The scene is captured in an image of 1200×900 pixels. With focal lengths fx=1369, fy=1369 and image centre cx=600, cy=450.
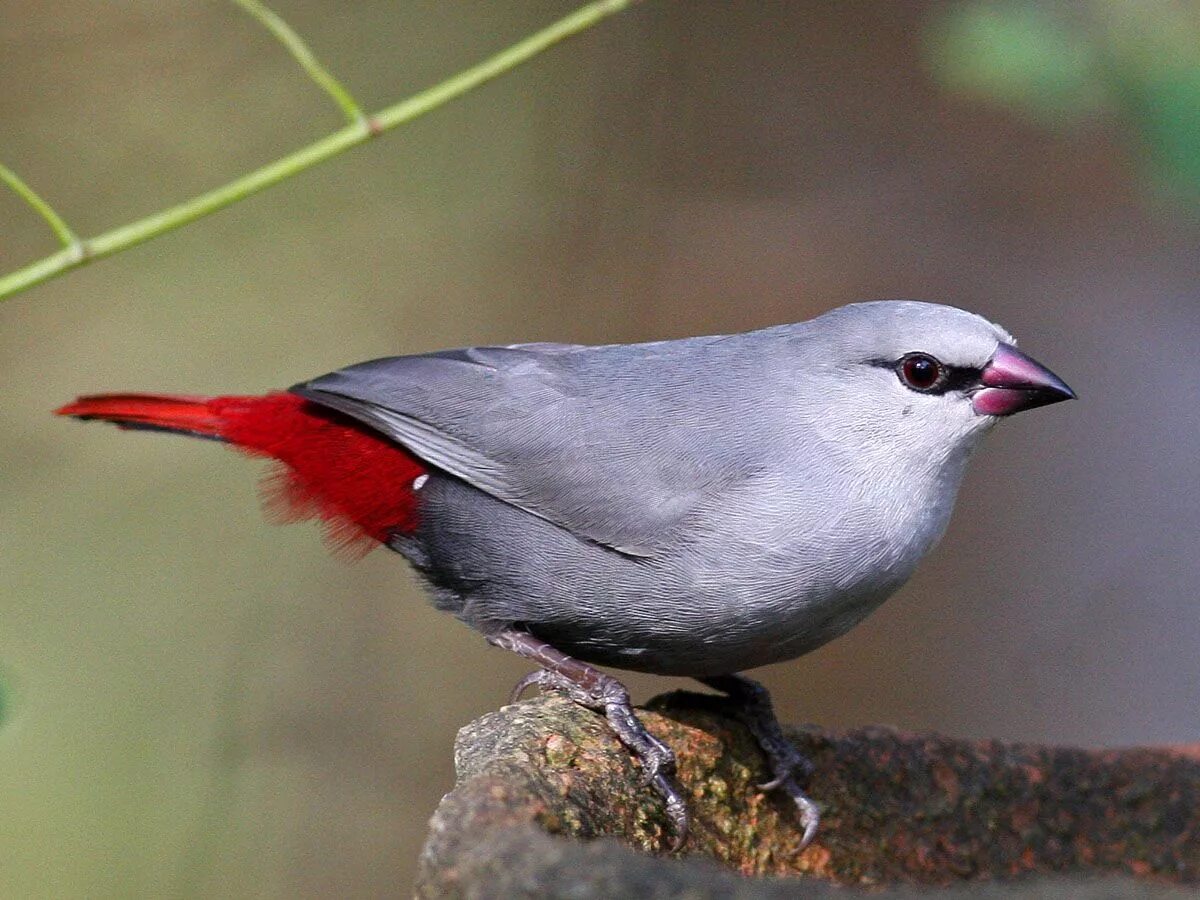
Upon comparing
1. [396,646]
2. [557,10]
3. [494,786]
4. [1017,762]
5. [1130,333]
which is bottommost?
[494,786]

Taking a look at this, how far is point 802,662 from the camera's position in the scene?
652 cm

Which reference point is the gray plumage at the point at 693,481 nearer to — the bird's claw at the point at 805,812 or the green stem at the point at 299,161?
the bird's claw at the point at 805,812

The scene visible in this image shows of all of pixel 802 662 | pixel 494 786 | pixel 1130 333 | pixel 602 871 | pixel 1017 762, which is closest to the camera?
pixel 602 871

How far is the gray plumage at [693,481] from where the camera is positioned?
263 cm

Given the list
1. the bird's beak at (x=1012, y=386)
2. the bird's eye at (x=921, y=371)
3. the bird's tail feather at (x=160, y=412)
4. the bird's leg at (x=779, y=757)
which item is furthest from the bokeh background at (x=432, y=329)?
the bird's beak at (x=1012, y=386)

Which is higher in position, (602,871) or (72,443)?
(72,443)

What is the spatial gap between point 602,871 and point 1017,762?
4.93ft

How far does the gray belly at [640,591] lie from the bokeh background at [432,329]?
99.9 inches

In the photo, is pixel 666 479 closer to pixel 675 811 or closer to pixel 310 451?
pixel 675 811

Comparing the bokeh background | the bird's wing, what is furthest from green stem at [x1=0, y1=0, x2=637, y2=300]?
the bokeh background

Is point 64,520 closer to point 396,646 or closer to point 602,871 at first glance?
point 396,646

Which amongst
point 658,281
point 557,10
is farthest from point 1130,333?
point 557,10

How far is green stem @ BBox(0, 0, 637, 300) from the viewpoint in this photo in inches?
84.7

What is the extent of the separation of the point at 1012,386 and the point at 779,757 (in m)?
0.87
